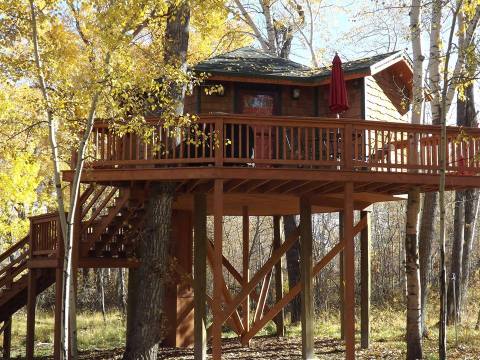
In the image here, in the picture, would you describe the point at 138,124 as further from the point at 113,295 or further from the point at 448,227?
the point at 448,227

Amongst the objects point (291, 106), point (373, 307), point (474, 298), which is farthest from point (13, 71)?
point (474, 298)

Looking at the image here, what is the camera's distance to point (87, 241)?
44.5ft

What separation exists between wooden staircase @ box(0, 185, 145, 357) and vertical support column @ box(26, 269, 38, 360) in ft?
0.23

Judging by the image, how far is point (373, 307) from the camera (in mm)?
27141

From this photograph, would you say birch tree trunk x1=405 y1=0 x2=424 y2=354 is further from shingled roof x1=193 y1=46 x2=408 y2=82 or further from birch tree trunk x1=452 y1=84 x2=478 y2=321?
birch tree trunk x1=452 y1=84 x2=478 y2=321

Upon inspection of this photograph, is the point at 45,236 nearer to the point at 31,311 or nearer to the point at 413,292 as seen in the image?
the point at 31,311

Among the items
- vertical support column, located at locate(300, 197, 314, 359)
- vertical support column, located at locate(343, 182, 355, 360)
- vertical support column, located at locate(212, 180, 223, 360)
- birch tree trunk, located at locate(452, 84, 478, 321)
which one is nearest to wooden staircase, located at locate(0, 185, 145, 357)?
vertical support column, located at locate(212, 180, 223, 360)

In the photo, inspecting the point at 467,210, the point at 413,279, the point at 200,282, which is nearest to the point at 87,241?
the point at 200,282

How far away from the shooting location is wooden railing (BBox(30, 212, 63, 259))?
1359 cm

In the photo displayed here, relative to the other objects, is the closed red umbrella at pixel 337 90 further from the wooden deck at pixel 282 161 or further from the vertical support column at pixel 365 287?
the vertical support column at pixel 365 287

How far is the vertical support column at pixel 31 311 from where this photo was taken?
14148 millimetres

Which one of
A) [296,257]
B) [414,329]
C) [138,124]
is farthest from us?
[296,257]

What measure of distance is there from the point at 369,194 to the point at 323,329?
8.20 metres

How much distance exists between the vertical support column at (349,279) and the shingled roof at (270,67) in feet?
12.1
